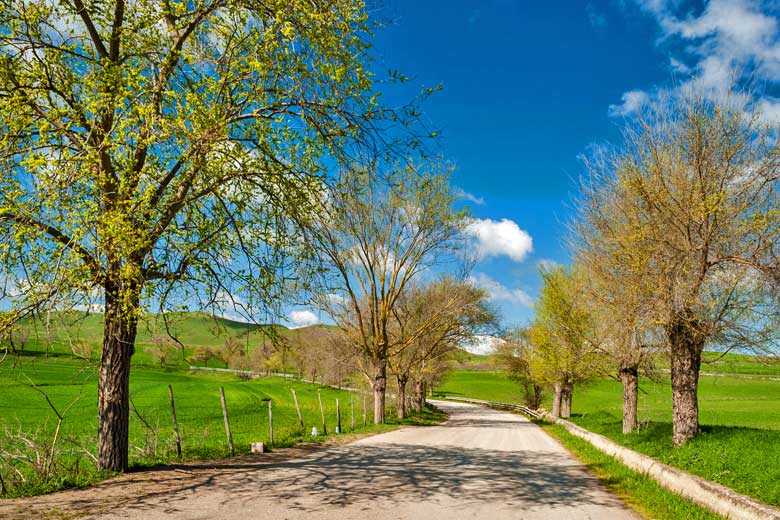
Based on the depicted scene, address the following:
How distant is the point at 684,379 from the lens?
41.4 ft

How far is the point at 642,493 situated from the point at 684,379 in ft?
16.2

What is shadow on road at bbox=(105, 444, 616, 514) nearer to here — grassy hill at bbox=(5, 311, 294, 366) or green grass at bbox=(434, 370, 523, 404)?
grassy hill at bbox=(5, 311, 294, 366)

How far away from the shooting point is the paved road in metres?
7.02

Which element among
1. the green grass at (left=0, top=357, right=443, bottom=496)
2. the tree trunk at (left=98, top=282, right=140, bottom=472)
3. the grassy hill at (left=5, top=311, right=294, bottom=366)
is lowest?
the green grass at (left=0, top=357, right=443, bottom=496)

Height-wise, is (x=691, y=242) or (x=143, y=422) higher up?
(x=691, y=242)

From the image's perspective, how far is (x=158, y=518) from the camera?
6.45 metres

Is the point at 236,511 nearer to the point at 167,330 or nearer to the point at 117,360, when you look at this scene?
the point at 167,330

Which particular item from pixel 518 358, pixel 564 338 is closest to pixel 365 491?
Result: pixel 564 338

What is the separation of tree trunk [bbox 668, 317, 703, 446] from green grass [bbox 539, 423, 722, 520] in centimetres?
183

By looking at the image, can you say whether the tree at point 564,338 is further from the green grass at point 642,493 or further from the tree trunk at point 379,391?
the tree trunk at point 379,391

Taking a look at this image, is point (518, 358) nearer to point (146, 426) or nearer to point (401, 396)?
point (401, 396)

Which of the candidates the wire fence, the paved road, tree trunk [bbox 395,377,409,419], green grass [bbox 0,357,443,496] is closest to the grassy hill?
green grass [bbox 0,357,443,496]

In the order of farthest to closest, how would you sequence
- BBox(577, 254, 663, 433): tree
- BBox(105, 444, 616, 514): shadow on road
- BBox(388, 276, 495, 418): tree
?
BBox(388, 276, 495, 418): tree < BBox(577, 254, 663, 433): tree < BBox(105, 444, 616, 514): shadow on road

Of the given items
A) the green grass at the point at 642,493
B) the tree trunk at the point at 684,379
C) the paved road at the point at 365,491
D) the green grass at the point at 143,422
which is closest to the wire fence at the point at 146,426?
the green grass at the point at 143,422
